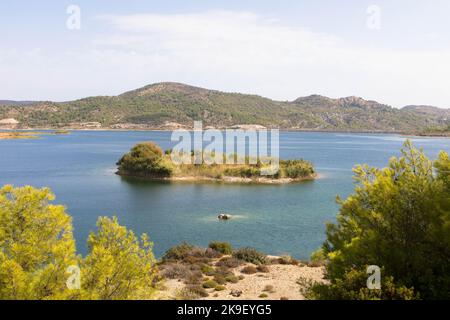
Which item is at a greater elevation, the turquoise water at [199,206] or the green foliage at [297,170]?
the green foliage at [297,170]

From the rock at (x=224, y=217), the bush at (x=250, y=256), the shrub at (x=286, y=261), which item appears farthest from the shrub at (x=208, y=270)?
the rock at (x=224, y=217)

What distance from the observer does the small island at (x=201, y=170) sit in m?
82.3

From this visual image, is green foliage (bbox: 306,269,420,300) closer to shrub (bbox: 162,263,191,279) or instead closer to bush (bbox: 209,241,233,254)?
shrub (bbox: 162,263,191,279)

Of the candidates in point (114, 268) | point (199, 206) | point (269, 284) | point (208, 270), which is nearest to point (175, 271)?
point (208, 270)

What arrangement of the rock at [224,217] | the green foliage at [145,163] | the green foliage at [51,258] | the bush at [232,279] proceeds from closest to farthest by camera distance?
the green foliage at [51,258], the bush at [232,279], the rock at [224,217], the green foliage at [145,163]

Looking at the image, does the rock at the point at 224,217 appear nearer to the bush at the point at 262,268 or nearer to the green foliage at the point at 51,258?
the bush at the point at 262,268

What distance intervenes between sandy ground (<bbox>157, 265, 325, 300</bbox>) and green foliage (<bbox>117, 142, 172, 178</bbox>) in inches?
2126

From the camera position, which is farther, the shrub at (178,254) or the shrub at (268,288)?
the shrub at (178,254)

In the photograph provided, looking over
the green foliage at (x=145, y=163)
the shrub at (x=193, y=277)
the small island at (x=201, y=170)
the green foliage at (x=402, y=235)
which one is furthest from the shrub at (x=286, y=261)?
the green foliage at (x=145, y=163)

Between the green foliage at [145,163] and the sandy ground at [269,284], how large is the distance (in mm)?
54003

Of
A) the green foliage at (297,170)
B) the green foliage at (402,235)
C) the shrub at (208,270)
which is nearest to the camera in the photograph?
the green foliage at (402,235)

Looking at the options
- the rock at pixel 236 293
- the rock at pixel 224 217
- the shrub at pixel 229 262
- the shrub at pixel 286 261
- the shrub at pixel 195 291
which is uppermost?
the shrub at pixel 195 291

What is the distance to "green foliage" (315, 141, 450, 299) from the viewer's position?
48.3 feet
